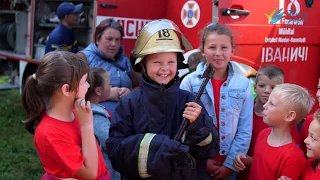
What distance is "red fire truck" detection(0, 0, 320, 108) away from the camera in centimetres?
438

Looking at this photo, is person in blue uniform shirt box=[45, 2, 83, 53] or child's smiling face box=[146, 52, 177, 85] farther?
person in blue uniform shirt box=[45, 2, 83, 53]

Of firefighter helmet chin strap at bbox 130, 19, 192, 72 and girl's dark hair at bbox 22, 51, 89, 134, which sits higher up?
firefighter helmet chin strap at bbox 130, 19, 192, 72

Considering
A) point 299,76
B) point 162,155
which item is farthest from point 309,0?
point 162,155

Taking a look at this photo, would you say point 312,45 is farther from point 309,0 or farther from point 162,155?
point 162,155

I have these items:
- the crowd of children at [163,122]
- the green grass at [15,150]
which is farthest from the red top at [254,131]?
the green grass at [15,150]

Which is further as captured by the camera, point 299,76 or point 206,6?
point 299,76

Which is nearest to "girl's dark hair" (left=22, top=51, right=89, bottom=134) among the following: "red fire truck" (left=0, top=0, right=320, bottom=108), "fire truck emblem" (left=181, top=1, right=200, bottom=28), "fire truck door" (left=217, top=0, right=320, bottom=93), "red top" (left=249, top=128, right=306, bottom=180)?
"red top" (left=249, top=128, right=306, bottom=180)

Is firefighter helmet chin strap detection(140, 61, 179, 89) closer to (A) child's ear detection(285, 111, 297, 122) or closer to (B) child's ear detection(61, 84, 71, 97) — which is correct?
(B) child's ear detection(61, 84, 71, 97)

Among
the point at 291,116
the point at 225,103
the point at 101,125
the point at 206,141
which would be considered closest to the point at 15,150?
Result: the point at 101,125

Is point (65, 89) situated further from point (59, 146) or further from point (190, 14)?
point (190, 14)

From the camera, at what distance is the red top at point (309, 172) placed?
7.27 feet

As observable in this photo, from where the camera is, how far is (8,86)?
7574 millimetres

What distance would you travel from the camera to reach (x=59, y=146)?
6.46ft

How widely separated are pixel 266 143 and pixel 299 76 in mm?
2656
